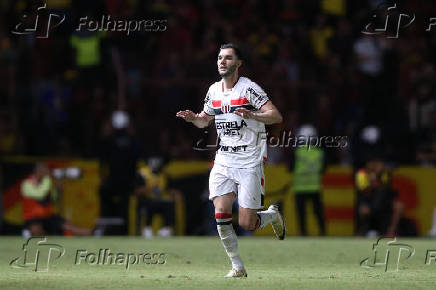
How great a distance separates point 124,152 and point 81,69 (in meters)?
2.46

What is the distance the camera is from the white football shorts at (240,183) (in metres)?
11.6

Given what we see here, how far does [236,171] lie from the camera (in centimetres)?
1164

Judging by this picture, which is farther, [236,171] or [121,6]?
[121,6]

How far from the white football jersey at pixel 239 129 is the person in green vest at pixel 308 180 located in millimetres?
9903

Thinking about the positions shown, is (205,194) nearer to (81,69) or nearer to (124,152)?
(124,152)

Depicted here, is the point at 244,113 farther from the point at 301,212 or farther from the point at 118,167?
the point at 118,167

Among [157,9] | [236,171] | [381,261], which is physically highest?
[157,9]

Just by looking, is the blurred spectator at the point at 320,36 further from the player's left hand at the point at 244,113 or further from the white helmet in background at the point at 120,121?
the player's left hand at the point at 244,113

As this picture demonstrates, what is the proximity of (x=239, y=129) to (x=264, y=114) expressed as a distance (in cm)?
50

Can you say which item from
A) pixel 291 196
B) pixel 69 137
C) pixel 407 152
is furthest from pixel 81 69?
pixel 407 152

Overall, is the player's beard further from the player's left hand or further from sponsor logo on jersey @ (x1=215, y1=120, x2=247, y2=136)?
the player's left hand

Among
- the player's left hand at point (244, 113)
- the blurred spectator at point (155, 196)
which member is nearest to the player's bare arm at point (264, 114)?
the player's left hand at point (244, 113)

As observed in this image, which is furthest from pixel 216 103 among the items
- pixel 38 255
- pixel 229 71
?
pixel 38 255

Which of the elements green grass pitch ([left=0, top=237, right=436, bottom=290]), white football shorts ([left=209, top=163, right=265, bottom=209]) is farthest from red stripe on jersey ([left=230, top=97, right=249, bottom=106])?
green grass pitch ([left=0, top=237, right=436, bottom=290])
